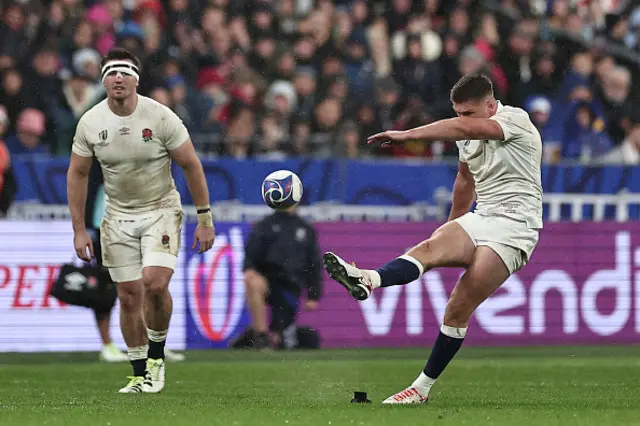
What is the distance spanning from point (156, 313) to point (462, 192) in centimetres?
254

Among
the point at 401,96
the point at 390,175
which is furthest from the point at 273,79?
the point at 390,175

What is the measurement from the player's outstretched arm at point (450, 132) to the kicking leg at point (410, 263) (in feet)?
2.45

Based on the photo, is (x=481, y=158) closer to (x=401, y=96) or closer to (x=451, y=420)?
(x=451, y=420)

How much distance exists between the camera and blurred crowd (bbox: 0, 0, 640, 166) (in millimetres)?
18375

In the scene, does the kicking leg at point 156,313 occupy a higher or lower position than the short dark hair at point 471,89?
lower

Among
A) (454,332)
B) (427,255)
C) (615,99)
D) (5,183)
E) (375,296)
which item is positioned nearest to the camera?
(427,255)

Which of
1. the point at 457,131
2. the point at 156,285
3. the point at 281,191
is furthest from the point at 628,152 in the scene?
the point at 457,131

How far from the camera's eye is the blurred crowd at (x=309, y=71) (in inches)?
723

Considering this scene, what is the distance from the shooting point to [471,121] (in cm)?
971

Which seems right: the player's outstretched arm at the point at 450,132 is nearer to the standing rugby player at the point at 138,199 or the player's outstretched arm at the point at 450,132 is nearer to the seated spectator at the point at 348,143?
the standing rugby player at the point at 138,199

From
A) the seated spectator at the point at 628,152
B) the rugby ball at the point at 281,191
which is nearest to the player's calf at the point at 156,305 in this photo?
the rugby ball at the point at 281,191

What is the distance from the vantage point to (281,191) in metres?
11.0

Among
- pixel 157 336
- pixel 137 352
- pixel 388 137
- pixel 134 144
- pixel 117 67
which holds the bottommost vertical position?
pixel 137 352

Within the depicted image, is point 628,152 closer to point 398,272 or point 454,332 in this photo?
point 454,332
